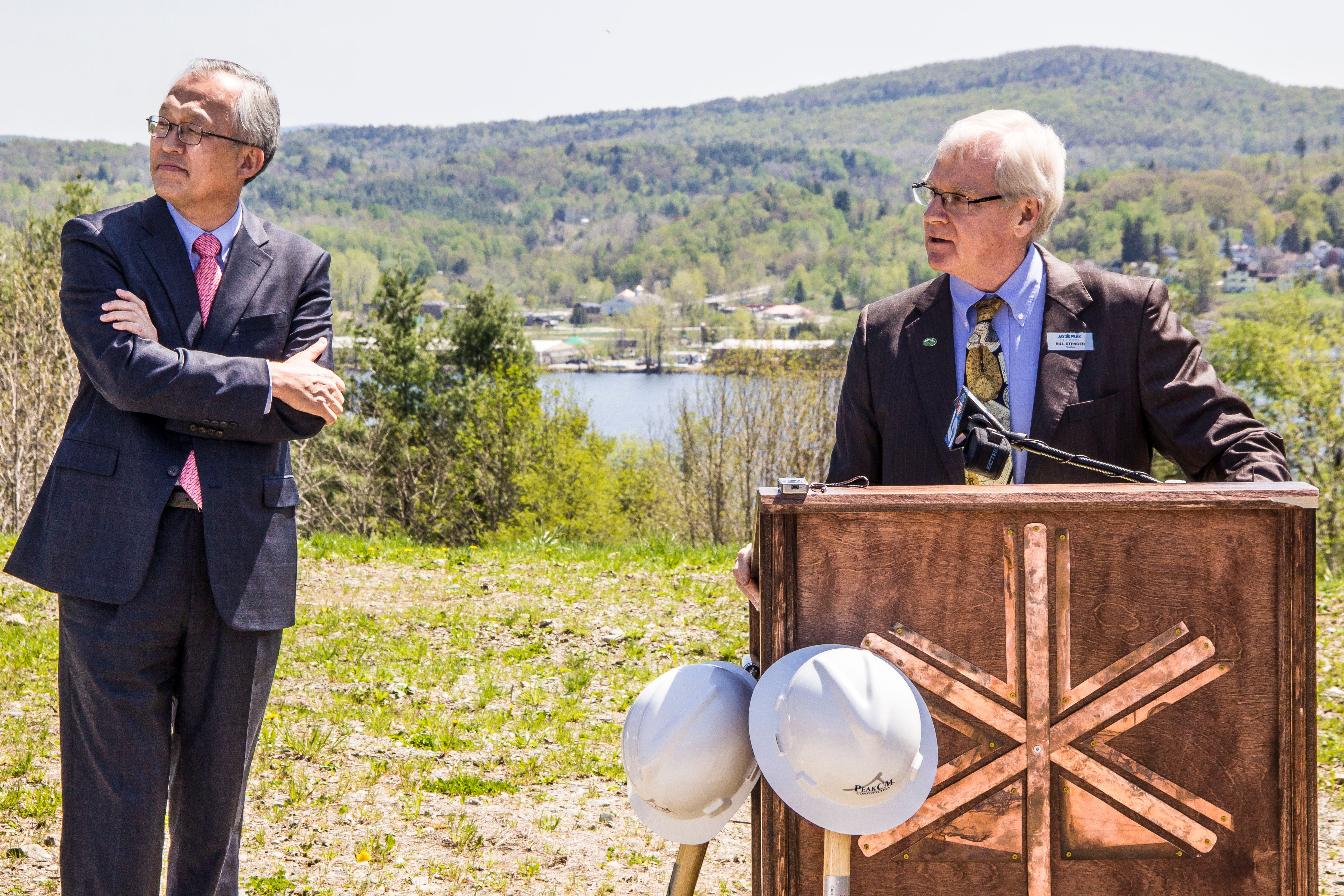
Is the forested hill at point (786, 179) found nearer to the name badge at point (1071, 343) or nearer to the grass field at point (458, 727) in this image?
the grass field at point (458, 727)

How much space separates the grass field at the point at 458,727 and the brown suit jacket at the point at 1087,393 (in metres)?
1.93

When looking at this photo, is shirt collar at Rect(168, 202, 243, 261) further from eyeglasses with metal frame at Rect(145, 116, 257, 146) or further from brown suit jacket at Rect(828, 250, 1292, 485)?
brown suit jacket at Rect(828, 250, 1292, 485)

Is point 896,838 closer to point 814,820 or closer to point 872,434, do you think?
point 814,820

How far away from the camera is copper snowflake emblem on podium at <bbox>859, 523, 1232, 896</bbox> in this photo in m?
1.91

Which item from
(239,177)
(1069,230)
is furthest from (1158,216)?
(239,177)

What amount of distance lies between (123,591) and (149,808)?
20.5 inches

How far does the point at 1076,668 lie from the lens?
1.93 metres

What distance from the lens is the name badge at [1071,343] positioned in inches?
100

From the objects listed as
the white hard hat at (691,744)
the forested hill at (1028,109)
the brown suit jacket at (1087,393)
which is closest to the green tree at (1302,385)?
the brown suit jacket at (1087,393)

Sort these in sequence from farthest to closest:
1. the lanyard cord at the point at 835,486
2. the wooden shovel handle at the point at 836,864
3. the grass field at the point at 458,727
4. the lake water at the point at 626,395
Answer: the lake water at the point at 626,395
the grass field at the point at 458,727
the lanyard cord at the point at 835,486
the wooden shovel handle at the point at 836,864

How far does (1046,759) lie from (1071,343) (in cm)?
103

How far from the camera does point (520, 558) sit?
9328 millimetres

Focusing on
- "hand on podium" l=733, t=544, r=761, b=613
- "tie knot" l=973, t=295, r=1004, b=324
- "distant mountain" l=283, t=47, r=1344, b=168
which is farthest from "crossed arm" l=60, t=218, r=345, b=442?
"distant mountain" l=283, t=47, r=1344, b=168

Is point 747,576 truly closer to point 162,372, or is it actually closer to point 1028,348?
point 1028,348
